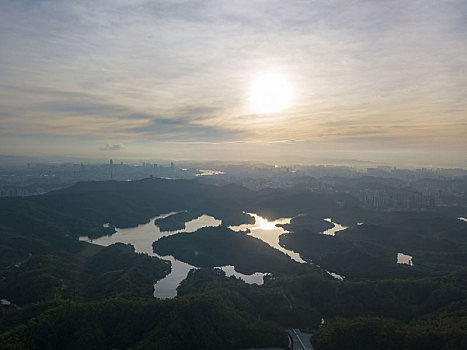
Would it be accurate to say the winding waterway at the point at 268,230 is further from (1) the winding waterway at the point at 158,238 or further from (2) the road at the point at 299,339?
(2) the road at the point at 299,339

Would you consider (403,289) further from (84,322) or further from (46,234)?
(46,234)

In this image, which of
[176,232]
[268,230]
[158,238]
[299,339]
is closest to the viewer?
[299,339]

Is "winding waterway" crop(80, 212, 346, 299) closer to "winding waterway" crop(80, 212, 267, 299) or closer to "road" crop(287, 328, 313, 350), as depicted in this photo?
"winding waterway" crop(80, 212, 267, 299)

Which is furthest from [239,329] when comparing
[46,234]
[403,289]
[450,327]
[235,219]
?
[235,219]

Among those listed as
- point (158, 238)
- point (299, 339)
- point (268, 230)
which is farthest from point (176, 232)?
point (299, 339)

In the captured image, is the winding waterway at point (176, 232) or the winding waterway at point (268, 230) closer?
the winding waterway at point (176, 232)

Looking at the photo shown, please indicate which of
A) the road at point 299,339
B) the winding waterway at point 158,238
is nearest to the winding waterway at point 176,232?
the winding waterway at point 158,238

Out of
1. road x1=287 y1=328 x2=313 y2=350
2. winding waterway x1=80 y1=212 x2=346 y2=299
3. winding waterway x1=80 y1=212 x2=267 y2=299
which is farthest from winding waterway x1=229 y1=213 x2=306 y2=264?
road x1=287 y1=328 x2=313 y2=350

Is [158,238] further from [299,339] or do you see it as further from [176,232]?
[299,339]

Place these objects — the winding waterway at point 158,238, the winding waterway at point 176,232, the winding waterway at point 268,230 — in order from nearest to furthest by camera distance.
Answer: the winding waterway at point 158,238 < the winding waterway at point 176,232 < the winding waterway at point 268,230

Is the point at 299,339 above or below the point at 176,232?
above

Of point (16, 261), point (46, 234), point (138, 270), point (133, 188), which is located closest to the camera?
point (138, 270)
